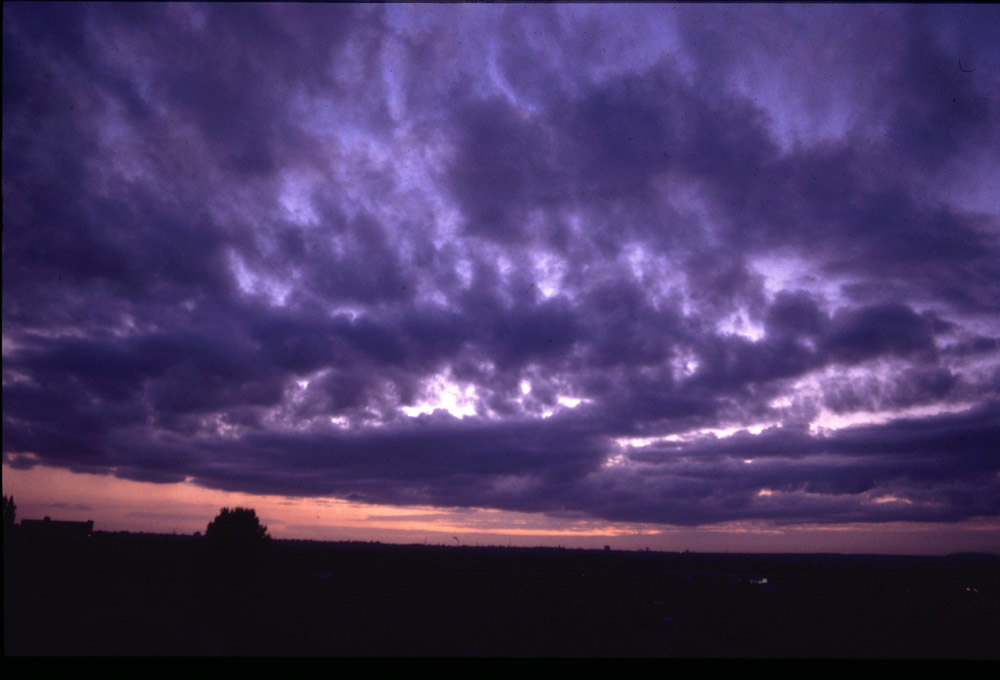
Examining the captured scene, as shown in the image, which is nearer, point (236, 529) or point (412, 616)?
point (412, 616)

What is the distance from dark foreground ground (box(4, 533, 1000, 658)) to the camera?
3092 centimetres

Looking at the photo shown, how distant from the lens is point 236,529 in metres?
63.1

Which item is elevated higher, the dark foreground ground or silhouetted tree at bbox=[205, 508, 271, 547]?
silhouetted tree at bbox=[205, 508, 271, 547]

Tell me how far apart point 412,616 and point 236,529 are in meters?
31.4

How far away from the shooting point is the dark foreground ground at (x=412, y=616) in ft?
101

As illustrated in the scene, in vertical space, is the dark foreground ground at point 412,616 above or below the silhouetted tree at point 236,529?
below

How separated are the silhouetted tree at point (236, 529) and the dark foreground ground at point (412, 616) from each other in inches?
72.0

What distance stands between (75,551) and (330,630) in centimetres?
3704

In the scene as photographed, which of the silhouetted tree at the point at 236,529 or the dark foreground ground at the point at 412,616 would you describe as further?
the silhouetted tree at the point at 236,529

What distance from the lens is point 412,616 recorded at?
1665 inches

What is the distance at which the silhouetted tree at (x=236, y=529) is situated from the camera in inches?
2431

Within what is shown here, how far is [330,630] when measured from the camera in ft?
116

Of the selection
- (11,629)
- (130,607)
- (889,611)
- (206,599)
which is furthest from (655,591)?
(11,629)

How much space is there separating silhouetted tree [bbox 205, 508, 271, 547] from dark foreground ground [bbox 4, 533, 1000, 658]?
6.00 feet
